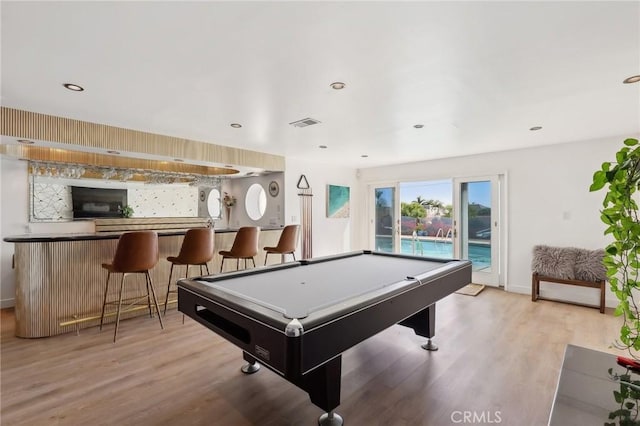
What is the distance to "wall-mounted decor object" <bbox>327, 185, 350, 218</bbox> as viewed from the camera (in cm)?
638

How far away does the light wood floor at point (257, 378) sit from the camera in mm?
1911

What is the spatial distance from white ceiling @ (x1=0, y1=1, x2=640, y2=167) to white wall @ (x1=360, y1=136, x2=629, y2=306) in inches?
31.6

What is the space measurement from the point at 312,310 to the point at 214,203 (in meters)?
5.62

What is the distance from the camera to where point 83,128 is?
3.33 metres

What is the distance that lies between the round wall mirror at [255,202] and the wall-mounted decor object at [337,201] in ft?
4.67

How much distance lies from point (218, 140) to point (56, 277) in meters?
2.49

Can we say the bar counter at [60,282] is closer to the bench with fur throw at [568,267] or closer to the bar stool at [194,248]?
the bar stool at [194,248]

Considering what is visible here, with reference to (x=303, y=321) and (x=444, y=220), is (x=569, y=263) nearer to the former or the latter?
(x=444, y=220)

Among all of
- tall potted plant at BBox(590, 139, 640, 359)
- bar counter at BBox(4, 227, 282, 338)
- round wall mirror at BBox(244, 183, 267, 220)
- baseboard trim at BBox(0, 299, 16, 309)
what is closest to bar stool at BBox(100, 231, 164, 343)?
bar counter at BBox(4, 227, 282, 338)

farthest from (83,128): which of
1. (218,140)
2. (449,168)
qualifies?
(449,168)

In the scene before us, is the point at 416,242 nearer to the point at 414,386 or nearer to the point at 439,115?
the point at 439,115

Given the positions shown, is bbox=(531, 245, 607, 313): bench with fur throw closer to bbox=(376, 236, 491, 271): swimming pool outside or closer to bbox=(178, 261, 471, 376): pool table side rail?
bbox=(376, 236, 491, 271): swimming pool outside

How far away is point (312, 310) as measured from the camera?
5.08 ft

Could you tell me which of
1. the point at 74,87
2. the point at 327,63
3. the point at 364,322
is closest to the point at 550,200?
the point at 327,63
